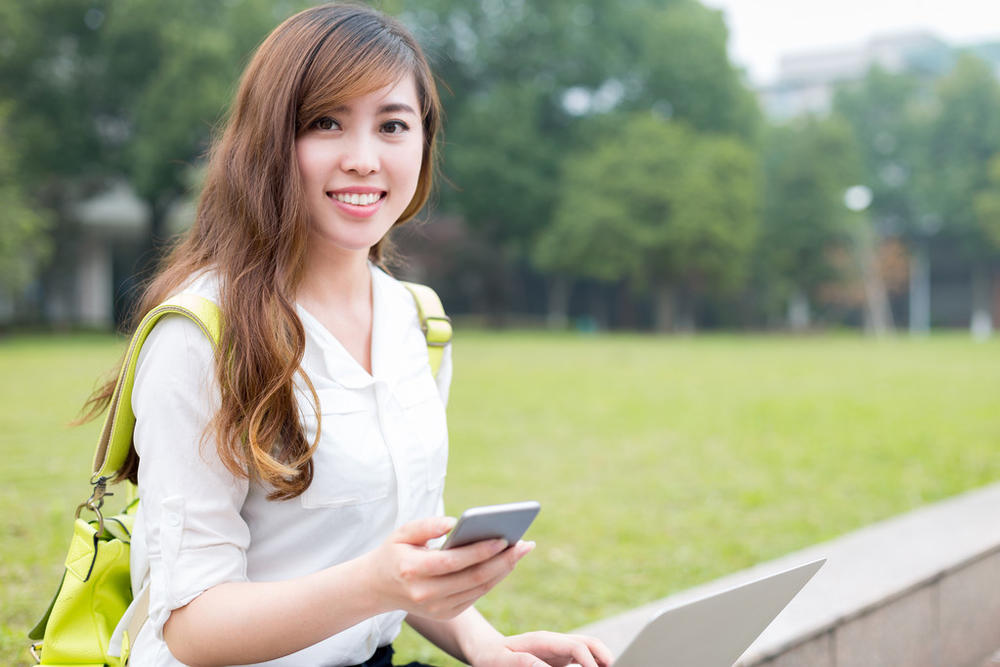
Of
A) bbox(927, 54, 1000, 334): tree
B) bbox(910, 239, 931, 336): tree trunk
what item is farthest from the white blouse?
bbox(927, 54, 1000, 334): tree

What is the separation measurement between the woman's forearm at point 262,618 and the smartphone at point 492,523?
188mm

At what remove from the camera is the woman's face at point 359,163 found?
1.33 metres

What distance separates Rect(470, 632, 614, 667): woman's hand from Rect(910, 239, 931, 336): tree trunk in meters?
38.2

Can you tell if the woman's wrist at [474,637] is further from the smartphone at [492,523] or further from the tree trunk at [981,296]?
the tree trunk at [981,296]

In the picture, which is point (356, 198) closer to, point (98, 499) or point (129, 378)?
point (129, 378)

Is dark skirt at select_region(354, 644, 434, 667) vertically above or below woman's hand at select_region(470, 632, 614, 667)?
below

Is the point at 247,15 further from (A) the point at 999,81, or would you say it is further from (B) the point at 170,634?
(A) the point at 999,81

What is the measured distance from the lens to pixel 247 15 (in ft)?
71.0

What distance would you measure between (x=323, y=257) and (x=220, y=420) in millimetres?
360

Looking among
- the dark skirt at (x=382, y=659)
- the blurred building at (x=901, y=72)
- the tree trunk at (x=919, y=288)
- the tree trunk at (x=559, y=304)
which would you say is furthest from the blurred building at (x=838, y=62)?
the dark skirt at (x=382, y=659)

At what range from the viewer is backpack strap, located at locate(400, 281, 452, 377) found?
5.32ft

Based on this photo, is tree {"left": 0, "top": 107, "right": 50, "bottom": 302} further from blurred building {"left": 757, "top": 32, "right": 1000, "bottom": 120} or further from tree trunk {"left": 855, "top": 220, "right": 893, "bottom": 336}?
blurred building {"left": 757, "top": 32, "right": 1000, "bottom": 120}

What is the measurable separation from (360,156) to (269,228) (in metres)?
0.16

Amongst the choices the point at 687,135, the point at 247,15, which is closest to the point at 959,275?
the point at 687,135
